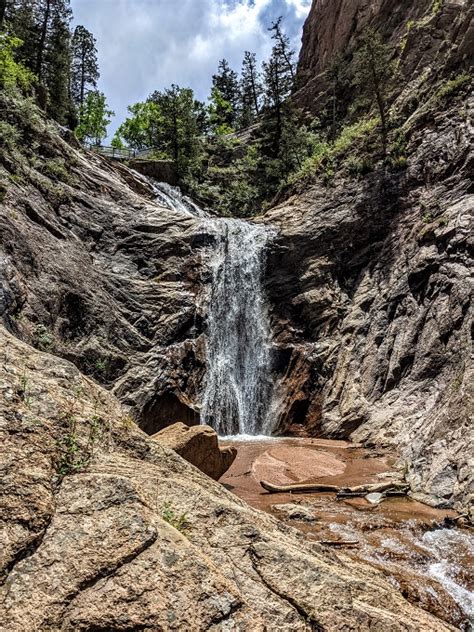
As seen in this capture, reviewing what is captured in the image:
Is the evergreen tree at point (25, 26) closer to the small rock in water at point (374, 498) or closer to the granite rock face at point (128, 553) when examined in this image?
the small rock in water at point (374, 498)

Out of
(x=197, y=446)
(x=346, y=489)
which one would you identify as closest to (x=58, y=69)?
(x=197, y=446)

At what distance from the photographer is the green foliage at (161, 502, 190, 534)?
11.7 ft

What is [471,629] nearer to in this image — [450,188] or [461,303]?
[461,303]

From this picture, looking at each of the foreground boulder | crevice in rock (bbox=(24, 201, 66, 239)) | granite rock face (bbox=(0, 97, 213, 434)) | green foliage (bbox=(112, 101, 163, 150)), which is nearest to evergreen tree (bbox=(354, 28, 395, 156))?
granite rock face (bbox=(0, 97, 213, 434))

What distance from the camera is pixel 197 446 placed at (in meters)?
10.2

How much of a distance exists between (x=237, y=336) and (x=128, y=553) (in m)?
20.9

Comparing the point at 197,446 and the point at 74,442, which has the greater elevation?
the point at 74,442

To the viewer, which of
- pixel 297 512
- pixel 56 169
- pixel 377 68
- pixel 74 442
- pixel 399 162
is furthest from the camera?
pixel 377 68

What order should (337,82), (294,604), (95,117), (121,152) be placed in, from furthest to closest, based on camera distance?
(95,117) → (121,152) → (337,82) → (294,604)

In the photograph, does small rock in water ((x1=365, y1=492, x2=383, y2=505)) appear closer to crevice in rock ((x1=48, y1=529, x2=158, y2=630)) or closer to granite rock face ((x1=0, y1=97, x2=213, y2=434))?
crevice in rock ((x1=48, y1=529, x2=158, y2=630))

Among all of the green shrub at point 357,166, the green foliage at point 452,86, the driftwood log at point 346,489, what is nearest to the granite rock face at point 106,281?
the driftwood log at point 346,489

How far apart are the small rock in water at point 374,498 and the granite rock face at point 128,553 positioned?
5.76 metres

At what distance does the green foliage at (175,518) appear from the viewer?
3.56 meters

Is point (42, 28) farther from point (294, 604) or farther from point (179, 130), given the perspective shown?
point (294, 604)
